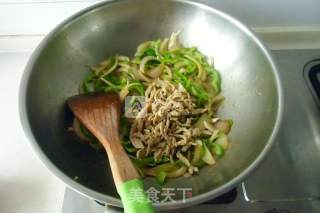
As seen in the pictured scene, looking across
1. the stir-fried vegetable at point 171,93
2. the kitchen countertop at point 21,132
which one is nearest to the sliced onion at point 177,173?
the stir-fried vegetable at point 171,93

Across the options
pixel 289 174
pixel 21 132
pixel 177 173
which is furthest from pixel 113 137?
A: pixel 289 174

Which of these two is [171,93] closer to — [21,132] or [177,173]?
[177,173]

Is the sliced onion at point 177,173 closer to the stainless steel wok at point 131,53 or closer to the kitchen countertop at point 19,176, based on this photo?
the stainless steel wok at point 131,53

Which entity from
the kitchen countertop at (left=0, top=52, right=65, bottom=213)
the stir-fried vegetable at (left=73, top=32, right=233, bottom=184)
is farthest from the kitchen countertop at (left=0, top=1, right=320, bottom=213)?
the stir-fried vegetable at (left=73, top=32, right=233, bottom=184)

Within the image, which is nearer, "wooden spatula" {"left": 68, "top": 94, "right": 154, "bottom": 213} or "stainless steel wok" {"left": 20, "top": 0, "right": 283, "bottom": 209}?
"wooden spatula" {"left": 68, "top": 94, "right": 154, "bottom": 213}

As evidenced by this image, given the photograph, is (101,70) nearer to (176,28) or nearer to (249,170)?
(176,28)

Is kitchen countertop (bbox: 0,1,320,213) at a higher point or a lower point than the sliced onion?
higher

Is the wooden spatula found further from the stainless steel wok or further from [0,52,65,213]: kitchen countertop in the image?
[0,52,65,213]: kitchen countertop
